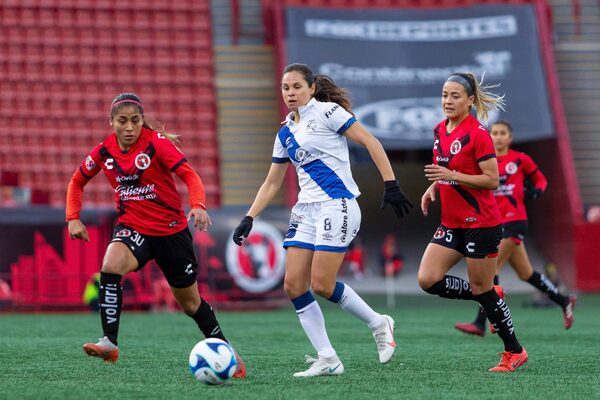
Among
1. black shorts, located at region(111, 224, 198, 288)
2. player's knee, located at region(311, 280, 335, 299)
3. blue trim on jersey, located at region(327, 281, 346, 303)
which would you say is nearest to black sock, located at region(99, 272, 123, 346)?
black shorts, located at region(111, 224, 198, 288)

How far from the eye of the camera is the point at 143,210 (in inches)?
266

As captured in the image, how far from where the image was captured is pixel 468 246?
23.2 feet

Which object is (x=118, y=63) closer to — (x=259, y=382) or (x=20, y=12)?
(x=20, y=12)

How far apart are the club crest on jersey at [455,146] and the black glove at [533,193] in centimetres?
373

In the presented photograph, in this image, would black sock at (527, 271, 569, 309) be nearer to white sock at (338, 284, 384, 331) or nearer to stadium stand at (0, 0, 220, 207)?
white sock at (338, 284, 384, 331)

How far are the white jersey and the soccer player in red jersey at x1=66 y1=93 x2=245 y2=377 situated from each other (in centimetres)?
65

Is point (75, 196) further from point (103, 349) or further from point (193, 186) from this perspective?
point (103, 349)

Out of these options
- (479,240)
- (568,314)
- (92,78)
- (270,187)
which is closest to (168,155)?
(270,187)

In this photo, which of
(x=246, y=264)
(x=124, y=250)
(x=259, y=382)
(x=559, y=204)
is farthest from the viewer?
(x=559, y=204)

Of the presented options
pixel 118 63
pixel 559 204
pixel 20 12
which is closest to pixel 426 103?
pixel 559 204

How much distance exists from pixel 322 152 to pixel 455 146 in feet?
3.13

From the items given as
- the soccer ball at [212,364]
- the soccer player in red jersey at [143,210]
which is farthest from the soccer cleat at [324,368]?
the soccer player in red jersey at [143,210]

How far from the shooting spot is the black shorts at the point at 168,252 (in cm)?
673

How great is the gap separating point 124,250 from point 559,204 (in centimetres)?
1613
